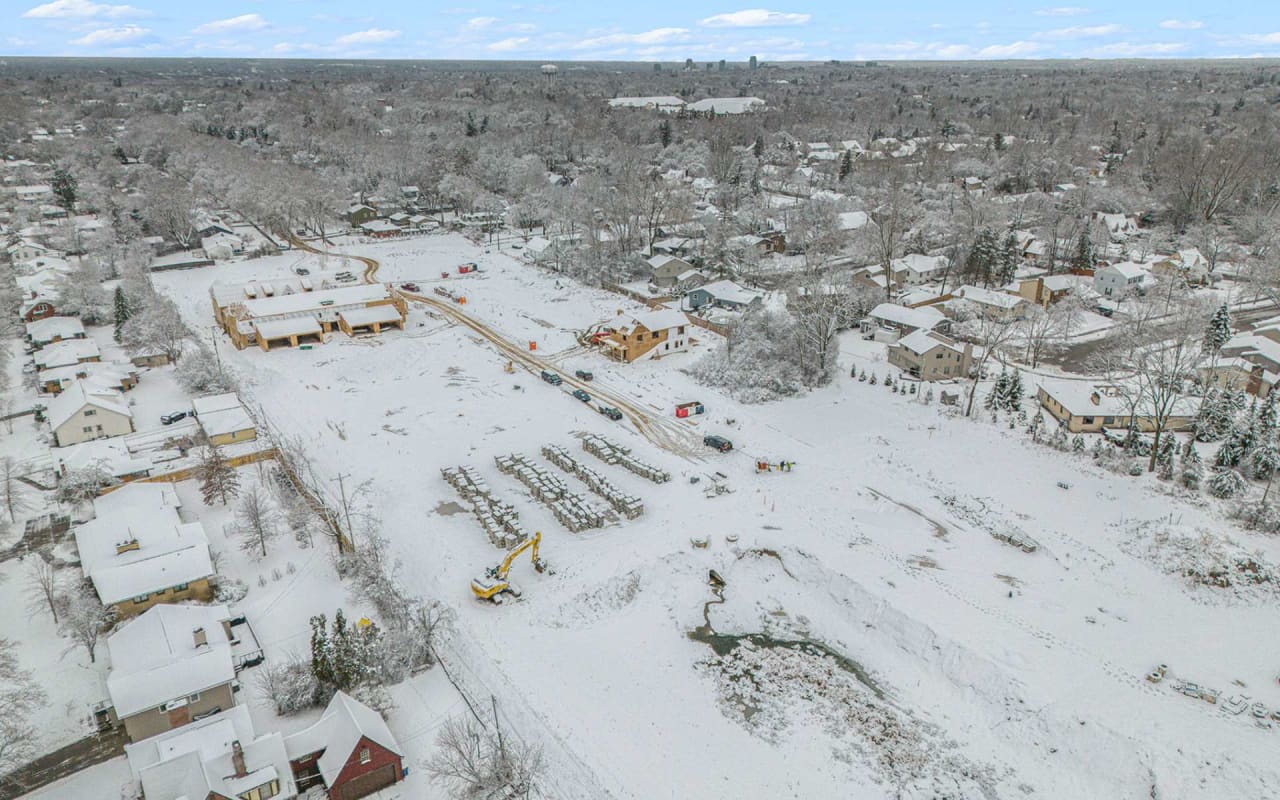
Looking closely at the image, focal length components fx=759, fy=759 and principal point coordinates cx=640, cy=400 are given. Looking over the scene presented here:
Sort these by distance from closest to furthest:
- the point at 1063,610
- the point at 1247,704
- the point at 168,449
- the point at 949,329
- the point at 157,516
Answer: the point at 1247,704 < the point at 1063,610 < the point at 157,516 < the point at 168,449 < the point at 949,329

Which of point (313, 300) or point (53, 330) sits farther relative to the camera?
point (313, 300)

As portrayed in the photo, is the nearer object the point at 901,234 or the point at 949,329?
the point at 949,329

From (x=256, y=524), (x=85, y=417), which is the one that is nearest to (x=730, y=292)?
(x=256, y=524)

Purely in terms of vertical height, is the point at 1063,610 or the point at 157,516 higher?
the point at 157,516

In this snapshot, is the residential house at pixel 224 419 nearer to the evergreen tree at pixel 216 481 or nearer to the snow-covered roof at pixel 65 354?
the evergreen tree at pixel 216 481

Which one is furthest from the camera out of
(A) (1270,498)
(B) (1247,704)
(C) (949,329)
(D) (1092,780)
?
(C) (949,329)

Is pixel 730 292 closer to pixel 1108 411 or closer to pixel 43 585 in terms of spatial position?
pixel 1108 411

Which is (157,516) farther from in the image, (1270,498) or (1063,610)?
(1270,498)

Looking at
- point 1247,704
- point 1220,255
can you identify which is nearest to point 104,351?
point 1247,704
